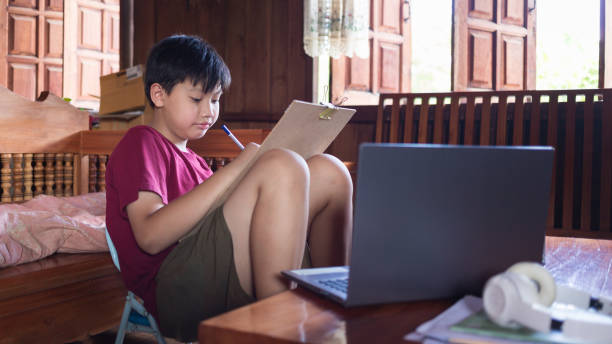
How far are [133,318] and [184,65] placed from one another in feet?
1.91

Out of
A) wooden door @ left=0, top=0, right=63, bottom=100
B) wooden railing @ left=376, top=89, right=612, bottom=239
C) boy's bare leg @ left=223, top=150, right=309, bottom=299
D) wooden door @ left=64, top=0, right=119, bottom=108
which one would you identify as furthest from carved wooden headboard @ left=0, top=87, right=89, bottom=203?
wooden door @ left=0, top=0, right=63, bottom=100

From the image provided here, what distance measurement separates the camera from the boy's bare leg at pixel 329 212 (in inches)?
46.2

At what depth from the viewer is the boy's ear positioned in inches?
50.9

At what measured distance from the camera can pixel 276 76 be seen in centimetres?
333

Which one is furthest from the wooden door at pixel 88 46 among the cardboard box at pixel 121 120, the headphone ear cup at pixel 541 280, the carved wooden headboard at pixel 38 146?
the headphone ear cup at pixel 541 280

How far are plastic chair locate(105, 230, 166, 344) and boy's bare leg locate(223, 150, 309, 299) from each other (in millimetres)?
327

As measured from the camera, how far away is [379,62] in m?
3.16

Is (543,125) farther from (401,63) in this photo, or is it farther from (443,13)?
(443,13)

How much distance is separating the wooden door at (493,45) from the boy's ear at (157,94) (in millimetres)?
2000

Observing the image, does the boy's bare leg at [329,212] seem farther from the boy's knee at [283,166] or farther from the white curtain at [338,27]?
the white curtain at [338,27]

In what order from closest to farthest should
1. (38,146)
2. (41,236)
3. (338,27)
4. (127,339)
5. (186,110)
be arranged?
(186,110) < (41,236) < (127,339) < (38,146) < (338,27)

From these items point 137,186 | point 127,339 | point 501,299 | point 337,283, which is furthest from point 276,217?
point 127,339

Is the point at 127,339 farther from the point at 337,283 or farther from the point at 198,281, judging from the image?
the point at 337,283

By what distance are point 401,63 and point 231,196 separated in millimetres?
2397
